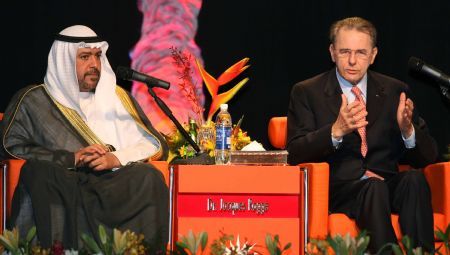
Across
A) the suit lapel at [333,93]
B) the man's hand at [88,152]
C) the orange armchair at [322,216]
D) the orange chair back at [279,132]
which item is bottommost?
the orange armchair at [322,216]

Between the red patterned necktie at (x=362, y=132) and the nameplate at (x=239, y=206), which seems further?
the red patterned necktie at (x=362, y=132)

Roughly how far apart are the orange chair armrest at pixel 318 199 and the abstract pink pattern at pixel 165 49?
5.44ft

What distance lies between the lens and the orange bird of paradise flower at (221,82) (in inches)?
256

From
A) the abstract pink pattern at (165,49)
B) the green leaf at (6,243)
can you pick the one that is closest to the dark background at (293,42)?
the abstract pink pattern at (165,49)

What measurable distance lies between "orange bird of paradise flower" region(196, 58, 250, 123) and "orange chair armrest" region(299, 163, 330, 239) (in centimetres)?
145

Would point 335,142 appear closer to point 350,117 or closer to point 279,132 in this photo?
point 350,117

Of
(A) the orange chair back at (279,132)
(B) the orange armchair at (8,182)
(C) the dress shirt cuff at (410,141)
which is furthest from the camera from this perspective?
(A) the orange chair back at (279,132)

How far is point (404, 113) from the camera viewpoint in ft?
17.0

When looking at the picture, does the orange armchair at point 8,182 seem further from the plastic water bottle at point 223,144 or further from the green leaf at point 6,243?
the green leaf at point 6,243

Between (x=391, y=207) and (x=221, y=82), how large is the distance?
1691mm

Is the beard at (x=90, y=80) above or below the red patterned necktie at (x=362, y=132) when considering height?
above

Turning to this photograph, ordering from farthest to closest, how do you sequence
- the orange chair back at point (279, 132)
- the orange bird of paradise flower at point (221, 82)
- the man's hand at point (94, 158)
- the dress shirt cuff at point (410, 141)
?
1. the orange bird of paradise flower at point (221, 82)
2. the orange chair back at point (279, 132)
3. the dress shirt cuff at point (410, 141)
4. the man's hand at point (94, 158)

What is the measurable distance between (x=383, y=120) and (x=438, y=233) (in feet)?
8.28

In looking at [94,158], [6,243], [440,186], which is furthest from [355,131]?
[6,243]
